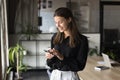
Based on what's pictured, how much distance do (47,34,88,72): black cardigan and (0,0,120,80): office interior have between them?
210 inches

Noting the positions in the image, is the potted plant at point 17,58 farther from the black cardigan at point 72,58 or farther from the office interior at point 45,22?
the black cardigan at point 72,58

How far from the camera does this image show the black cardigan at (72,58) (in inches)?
76.9

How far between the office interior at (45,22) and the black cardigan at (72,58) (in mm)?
5332

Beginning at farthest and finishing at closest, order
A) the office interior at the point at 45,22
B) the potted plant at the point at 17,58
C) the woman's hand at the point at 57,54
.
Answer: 1. the office interior at the point at 45,22
2. the potted plant at the point at 17,58
3. the woman's hand at the point at 57,54

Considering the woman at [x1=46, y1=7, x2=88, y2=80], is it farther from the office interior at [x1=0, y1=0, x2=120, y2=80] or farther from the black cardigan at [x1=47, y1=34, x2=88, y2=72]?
the office interior at [x1=0, y1=0, x2=120, y2=80]

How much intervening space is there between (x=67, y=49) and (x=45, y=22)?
5539mm

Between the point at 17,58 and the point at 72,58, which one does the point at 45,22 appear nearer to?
the point at 17,58

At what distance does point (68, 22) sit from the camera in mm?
1955

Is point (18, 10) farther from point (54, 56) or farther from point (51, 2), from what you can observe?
point (54, 56)

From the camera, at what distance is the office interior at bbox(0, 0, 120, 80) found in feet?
24.2

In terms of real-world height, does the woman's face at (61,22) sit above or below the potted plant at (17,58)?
above

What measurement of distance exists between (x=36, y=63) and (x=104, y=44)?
209 centimetres

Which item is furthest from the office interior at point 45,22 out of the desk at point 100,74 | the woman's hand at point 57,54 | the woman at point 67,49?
the woman's hand at point 57,54

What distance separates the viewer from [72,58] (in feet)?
6.51
